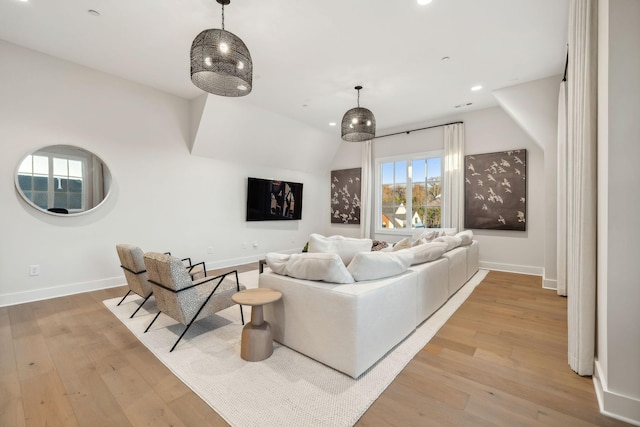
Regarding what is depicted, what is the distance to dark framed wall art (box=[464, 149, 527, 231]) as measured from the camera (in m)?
5.11

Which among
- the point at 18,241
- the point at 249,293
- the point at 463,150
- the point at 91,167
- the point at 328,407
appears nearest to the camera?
the point at 328,407

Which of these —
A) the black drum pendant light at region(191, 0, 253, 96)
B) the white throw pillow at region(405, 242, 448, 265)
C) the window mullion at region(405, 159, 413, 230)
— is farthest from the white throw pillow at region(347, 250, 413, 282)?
the window mullion at region(405, 159, 413, 230)

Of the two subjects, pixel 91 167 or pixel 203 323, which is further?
pixel 91 167

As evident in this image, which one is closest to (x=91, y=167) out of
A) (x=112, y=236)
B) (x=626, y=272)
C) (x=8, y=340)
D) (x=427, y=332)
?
(x=112, y=236)

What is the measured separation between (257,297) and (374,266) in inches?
39.2

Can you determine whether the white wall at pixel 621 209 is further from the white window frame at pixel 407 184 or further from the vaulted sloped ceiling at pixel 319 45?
the white window frame at pixel 407 184

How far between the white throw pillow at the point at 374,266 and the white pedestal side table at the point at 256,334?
2.24 ft

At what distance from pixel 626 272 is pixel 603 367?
0.66 m

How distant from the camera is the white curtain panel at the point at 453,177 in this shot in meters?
5.68

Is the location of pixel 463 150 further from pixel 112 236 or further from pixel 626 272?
pixel 112 236

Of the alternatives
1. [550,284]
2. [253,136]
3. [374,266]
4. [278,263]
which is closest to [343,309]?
[374,266]

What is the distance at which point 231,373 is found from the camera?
80.6 inches

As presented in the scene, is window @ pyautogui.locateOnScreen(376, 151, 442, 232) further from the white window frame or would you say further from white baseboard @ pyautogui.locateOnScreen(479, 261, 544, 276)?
white baseboard @ pyautogui.locateOnScreen(479, 261, 544, 276)

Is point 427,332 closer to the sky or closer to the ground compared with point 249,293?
closer to the ground
